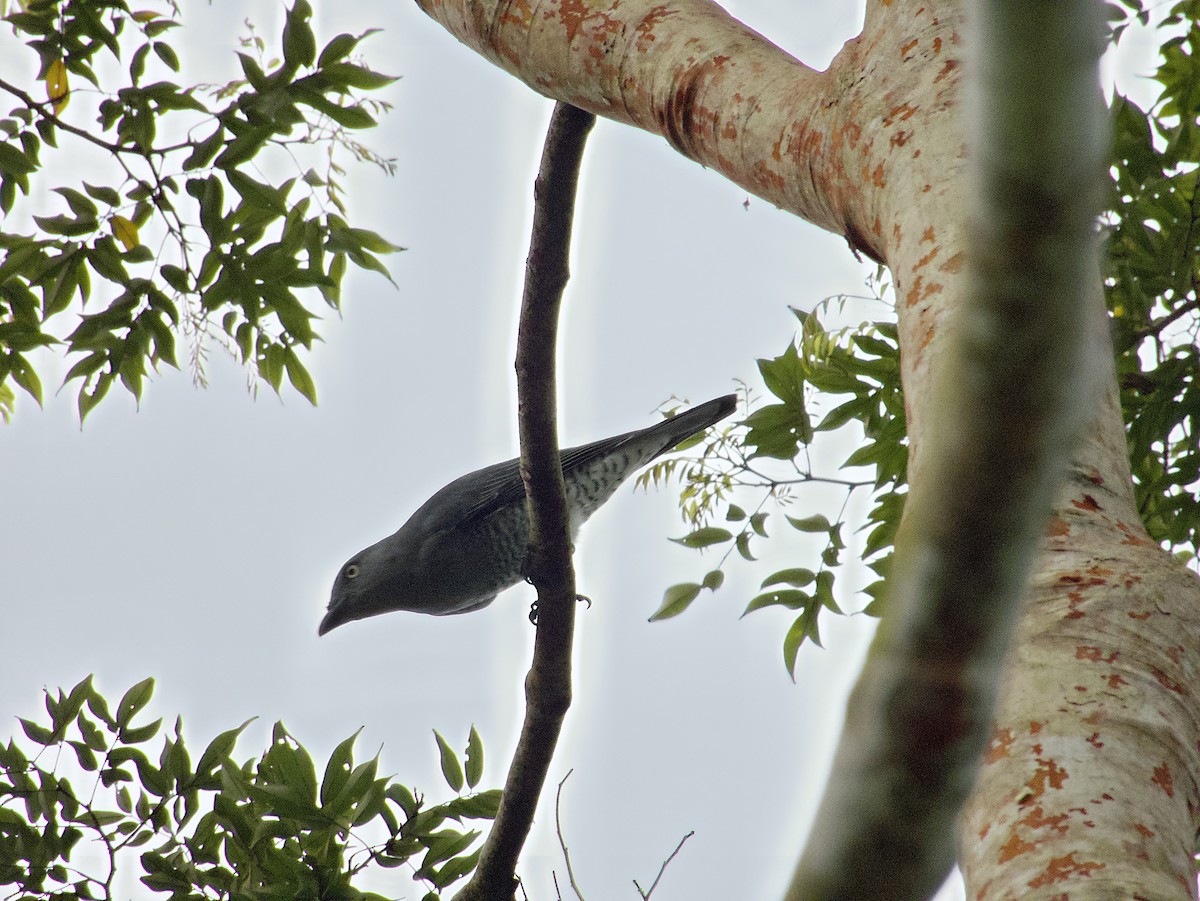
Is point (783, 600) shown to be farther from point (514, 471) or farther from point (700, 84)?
point (514, 471)

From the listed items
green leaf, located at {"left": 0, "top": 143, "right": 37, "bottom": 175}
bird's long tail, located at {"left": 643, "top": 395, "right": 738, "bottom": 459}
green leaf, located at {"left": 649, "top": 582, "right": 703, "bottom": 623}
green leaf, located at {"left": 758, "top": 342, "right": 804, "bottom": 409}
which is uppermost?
green leaf, located at {"left": 0, "top": 143, "right": 37, "bottom": 175}

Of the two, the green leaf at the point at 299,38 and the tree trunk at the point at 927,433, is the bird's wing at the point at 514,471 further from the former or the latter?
the tree trunk at the point at 927,433

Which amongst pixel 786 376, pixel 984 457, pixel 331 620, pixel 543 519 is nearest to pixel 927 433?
pixel 984 457

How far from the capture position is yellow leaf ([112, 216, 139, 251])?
3.63 metres

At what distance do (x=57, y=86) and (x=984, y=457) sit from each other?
4.10m

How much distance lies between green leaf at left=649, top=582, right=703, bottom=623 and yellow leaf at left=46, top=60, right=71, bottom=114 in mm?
2705

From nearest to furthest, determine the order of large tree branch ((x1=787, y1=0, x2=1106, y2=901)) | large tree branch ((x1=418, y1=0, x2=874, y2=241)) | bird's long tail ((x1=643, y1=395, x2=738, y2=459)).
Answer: large tree branch ((x1=787, y1=0, x2=1106, y2=901)), large tree branch ((x1=418, y1=0, x2=874, y2=241)), bird's long tail ((x1=643, y1=395, x2=738, y2=459))

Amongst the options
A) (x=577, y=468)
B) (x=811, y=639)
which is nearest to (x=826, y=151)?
(x=811, y=639)

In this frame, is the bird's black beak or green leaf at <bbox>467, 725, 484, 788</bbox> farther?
the bird's black beak

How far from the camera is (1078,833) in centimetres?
69

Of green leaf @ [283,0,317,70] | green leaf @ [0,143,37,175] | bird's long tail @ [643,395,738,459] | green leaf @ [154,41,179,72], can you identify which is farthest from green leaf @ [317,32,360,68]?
bird's long tail @ [643,395,738,459]

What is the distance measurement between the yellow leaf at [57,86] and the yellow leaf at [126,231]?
0.50m

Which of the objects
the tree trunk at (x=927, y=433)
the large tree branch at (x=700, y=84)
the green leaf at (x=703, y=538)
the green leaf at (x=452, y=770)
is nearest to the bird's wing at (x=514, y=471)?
the green leaf at (x=703, y=538)

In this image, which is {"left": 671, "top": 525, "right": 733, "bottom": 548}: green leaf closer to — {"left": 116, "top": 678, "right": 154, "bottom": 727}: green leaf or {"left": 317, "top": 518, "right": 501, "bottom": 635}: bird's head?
{"left": 116, "top": 678, "right": 154, "bottom": 727}: green leaf
